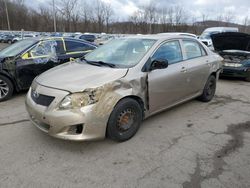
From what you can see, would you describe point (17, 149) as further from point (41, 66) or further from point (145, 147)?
point (41, 66)

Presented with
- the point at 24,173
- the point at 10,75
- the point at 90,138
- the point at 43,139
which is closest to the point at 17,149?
the point at 43,139

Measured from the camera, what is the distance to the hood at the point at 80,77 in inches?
113

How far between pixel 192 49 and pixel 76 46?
3343mm

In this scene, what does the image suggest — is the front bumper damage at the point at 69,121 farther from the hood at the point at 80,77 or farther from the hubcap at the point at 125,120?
the hubcap at the point at 125,120

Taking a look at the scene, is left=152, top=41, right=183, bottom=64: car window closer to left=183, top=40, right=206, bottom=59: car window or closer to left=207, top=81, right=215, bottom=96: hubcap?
left=183, top=40, right=206, bottom=59: car window

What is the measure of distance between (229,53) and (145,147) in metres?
6.15

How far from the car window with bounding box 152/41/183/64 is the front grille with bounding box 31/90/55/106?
69.7 inches

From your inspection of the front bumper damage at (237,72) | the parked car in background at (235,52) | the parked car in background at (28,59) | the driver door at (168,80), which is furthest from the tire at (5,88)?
the front bumper damage at (237,72)

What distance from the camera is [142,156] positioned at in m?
2.94

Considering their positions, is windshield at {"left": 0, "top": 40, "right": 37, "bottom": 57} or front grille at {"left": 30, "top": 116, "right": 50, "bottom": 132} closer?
front grille at {"left": 30, "top": 116, "right": 50, "bottom": 132}

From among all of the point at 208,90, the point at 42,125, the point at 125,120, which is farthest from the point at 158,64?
the point at 208,90

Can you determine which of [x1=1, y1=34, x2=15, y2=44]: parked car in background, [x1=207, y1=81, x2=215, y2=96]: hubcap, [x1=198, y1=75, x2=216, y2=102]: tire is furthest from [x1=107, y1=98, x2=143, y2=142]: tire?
[x1=1, y1=34, x2=15, y2=44]: parked car in background

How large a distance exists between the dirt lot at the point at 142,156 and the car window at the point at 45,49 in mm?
1841

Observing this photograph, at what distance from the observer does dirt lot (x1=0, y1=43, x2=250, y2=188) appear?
2469mm
